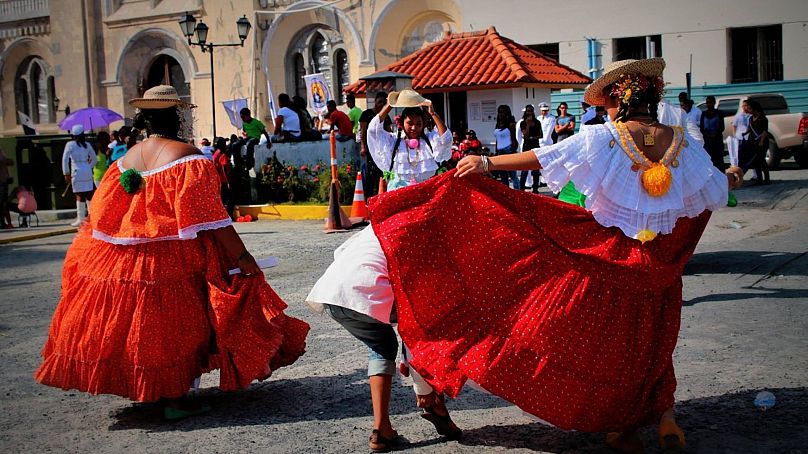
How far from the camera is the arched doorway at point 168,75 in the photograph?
31.7 meters

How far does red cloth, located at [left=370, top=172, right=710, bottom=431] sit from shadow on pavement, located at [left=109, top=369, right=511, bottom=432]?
103 cm

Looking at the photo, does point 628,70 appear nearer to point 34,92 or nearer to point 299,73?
point 299,73

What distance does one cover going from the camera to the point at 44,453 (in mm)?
4629

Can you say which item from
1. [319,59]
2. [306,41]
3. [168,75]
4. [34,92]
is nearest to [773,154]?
[319,59]

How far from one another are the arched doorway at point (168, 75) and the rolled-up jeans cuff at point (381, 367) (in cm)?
2826

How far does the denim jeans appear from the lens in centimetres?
434

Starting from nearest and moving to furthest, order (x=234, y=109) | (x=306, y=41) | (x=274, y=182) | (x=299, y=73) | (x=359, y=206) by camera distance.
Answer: (x=359, y=206) → (x=274, y=182) → (x=234, y=109) → (x=306, y=41) → (x=299, y=73)

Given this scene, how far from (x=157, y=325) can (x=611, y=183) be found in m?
2.51

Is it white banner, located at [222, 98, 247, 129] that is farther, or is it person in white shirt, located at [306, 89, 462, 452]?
white banner, located at [222, 98, 247, 129]

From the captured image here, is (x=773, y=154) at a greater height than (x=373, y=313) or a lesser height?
greater

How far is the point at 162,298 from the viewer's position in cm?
493

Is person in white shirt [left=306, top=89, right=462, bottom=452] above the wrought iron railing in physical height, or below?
below

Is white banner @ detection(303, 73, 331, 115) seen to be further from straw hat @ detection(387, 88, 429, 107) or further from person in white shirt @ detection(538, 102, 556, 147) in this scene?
straw hat @ detection(387, 88, 429, 107)

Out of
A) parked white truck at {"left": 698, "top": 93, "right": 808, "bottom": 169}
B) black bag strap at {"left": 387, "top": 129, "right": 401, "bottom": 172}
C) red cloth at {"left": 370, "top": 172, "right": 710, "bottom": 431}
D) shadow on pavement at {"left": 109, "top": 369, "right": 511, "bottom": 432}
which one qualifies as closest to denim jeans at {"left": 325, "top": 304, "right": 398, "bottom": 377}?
red cloth at {"left": 370, "top": 172, "right": 710, "bottom": 431}
